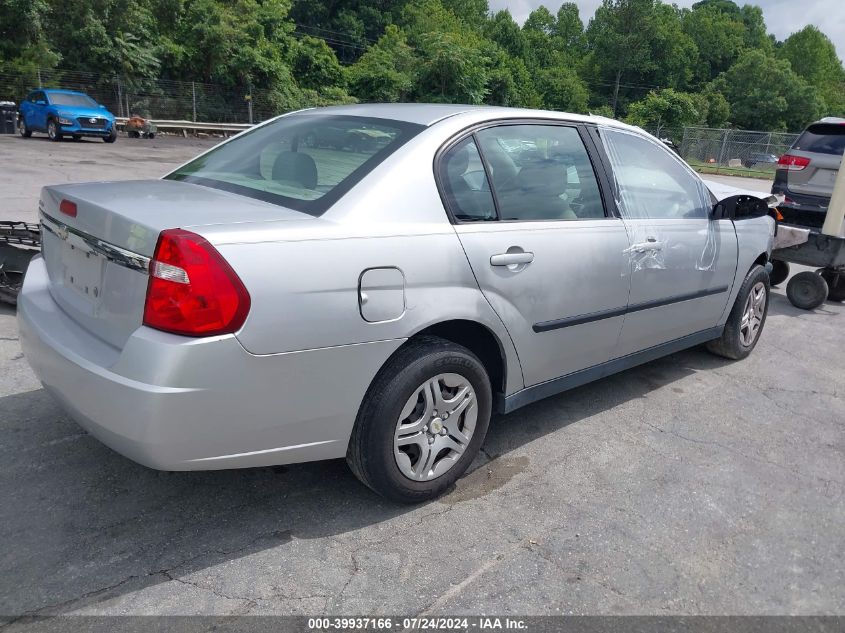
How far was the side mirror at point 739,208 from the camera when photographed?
4.50 m

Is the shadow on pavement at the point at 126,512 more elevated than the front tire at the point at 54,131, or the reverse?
the front tire at the point at 54,131

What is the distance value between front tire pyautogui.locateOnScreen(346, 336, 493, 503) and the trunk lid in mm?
717

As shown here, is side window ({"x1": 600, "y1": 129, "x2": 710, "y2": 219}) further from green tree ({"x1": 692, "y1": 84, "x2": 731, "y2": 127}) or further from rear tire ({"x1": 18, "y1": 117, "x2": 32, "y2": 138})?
green tree ({"x1": 692, "y1": 84, "x2": 731, "y2": 127})

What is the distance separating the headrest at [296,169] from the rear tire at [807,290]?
576 cm

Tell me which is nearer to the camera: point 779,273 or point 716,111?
point 779,273

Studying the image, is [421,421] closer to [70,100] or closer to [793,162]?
[793,162]

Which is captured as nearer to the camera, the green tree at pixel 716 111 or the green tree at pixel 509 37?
the green tree at pixel 716 111

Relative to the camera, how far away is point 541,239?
3.31 metres

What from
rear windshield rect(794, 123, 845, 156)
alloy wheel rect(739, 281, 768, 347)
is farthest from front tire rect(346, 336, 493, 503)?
rear windshield rect(794, 123, 845, 156)

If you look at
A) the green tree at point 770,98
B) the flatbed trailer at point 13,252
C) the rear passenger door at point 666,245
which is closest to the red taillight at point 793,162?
the rear passenger door at point 666,245

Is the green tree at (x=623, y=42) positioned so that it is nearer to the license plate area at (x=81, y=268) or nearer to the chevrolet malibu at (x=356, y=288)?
the chevrolet malibu at (x=356, y=288)

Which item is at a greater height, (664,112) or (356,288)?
(664,112)

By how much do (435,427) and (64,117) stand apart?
2288 cm

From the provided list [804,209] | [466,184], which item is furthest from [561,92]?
[466,184]
